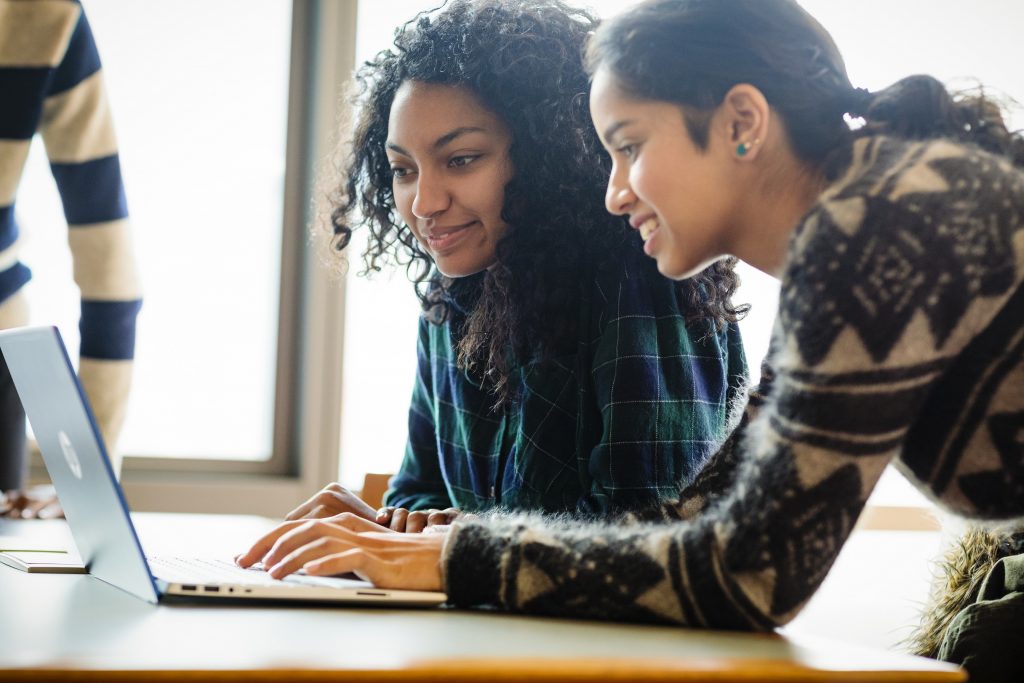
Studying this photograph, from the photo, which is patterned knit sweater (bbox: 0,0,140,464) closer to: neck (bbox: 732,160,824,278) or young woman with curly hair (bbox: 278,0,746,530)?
young woman with curly hair (bbox: 278,0,746,530)

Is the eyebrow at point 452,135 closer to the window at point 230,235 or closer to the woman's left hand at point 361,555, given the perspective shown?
the woman's left hand at point 361,555

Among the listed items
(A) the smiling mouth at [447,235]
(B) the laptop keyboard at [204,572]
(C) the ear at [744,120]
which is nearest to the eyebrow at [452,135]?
(A) the smiling mouth at [447,235]

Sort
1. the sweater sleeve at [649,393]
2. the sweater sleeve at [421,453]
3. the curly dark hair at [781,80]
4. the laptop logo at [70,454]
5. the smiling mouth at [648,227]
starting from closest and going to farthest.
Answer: the laptop logo at [70,454], the curly dark hair at [781,80], the smiling mouth at [648,227], the sweater sleeve at [649,393], the sweater sleeve at [421,453]

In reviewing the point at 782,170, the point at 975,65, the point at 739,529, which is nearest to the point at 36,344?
the point at 739,529

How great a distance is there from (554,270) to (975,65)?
5.86 feet

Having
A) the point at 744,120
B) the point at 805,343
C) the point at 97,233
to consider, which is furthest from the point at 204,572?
the point at 97,233

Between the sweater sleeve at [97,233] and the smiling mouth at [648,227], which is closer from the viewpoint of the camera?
the smiling mouth at [648,227]

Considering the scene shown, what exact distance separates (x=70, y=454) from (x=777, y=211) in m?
0.67

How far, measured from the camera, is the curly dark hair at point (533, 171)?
1427 mm

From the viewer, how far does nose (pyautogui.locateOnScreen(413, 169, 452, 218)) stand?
4.75 feet

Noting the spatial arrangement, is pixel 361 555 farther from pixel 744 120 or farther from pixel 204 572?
pixel 744 120

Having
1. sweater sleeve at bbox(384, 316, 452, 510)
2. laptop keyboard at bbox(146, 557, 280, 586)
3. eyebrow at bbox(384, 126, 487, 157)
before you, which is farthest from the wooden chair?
laptop keyboard at bbox(146, 557, 280, 586)

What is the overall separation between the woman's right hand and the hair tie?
698 millimetres

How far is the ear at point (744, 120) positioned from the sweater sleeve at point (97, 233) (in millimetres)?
1044
